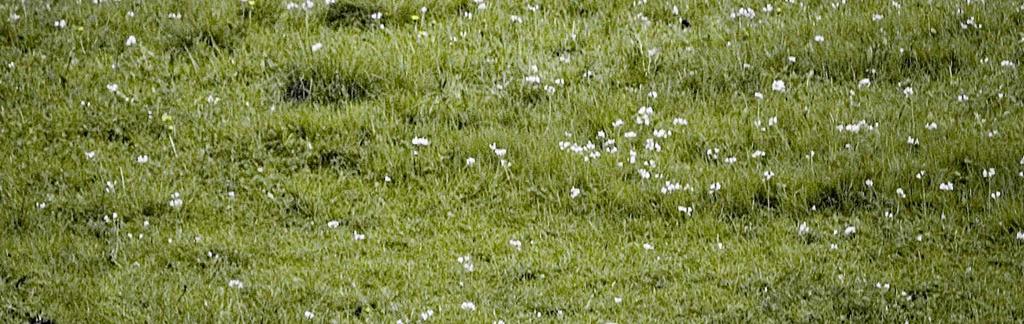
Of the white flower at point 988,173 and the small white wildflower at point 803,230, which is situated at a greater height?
the white flower at point 988,173

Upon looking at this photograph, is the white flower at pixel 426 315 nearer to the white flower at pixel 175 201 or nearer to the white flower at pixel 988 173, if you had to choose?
the white flower at pixel 175 201

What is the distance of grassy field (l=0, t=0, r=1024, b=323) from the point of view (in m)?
8.98

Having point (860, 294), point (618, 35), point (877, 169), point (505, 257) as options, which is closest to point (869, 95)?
point (877, 169)

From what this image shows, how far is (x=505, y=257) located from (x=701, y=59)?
3.79 metres

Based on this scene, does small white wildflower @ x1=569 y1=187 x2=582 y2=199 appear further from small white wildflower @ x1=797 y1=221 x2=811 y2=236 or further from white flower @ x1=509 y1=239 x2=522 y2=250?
small white wildflower @ x1=797 y1=221 x2=811 y2=236

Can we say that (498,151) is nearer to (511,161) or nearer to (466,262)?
(511,161)

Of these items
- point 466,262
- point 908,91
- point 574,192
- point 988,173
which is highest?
point 908,91

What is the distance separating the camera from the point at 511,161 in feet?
35.9

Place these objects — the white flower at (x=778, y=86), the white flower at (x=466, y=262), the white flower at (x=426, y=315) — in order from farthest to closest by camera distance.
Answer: the white flower at (x=778, y=86) < the white flower at (x=466, y=262) < the white flower at (x=426, y=315)

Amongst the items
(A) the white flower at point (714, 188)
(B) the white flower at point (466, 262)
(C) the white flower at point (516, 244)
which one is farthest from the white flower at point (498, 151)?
(A) the white flower at point (714, 188)

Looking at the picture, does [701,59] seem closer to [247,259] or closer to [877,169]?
[877,169]

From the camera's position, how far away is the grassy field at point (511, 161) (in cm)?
898

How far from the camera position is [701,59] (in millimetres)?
12328

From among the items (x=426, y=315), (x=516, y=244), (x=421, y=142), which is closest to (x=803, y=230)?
(x=516, y=244)
